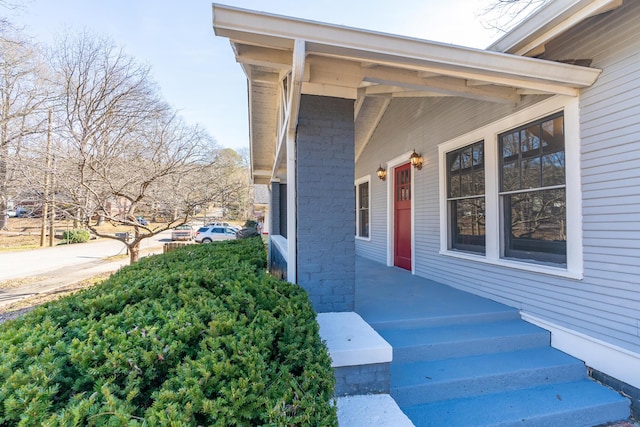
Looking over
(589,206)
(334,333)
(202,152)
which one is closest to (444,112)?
(589,206)

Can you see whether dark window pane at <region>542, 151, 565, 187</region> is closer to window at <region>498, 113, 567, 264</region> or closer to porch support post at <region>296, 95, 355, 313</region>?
window at <region>498, 113, 567, 264</region>

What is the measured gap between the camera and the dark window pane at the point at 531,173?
331 cm

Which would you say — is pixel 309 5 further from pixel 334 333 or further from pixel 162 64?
pixel 334 333

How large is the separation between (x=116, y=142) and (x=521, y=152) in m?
8.15

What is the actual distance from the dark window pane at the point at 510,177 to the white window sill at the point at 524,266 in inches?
34.8

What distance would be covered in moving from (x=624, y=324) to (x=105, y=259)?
15783 millimetres

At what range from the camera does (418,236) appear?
546 centimetres

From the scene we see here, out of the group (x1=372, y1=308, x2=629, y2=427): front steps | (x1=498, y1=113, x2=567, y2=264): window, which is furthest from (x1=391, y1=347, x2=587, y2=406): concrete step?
(x1=498, y1=113, x2=567, y2=264): window

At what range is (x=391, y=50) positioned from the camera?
236 cm

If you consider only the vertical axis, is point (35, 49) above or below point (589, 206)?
above

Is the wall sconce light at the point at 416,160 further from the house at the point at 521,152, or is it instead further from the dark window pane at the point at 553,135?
the dark window pane at the point at 553,135

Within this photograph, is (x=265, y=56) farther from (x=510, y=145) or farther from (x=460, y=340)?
(x=460, y=340)

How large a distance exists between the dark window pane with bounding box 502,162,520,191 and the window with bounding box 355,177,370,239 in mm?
4423

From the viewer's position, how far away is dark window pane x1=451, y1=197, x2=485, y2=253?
414cm
